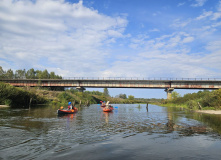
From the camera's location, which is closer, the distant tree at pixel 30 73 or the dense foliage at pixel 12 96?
the dense foliage at pixel 12 96

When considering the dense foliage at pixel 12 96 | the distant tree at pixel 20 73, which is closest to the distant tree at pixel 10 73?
the distant tree at pixel 20 73

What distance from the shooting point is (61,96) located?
75000mm

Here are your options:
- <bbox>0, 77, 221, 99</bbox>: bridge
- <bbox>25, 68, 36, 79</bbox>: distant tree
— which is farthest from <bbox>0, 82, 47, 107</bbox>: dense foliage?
<bbox>25, 68, 36, 79</bbox>: distant tree

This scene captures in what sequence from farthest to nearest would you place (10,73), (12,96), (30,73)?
(30,73)
(10,73)
(12,96)

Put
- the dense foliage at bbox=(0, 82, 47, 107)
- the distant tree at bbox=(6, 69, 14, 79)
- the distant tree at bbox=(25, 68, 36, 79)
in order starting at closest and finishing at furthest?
the dense foliage at bbox=(0, 82, 47, 107), the distant tree at bbox=(6, 69, 14, 79), the distant tree at bbox=(25, 68, 36, 79)

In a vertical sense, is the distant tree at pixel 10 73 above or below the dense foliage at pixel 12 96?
above

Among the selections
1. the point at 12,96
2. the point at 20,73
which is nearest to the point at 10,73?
the point at 20,73

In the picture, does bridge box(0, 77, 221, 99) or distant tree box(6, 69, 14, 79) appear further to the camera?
distant tree box(6, 69, 14, 79)

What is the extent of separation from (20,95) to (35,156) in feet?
149

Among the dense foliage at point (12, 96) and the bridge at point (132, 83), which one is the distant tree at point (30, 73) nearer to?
the bridge at point (132, 83)

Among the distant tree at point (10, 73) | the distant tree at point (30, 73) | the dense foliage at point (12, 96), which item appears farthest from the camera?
the distant tree at point (30, 73)

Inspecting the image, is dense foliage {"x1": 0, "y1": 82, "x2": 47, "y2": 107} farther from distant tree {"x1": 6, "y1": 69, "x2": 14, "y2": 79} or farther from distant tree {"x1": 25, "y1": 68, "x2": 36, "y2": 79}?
distant tree {"x1": 25, "y1": 68, "x2": 36, "y2": 79}

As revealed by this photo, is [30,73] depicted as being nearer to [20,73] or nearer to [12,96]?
[20,73]

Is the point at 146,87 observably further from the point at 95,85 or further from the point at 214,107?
the point at 214,107
